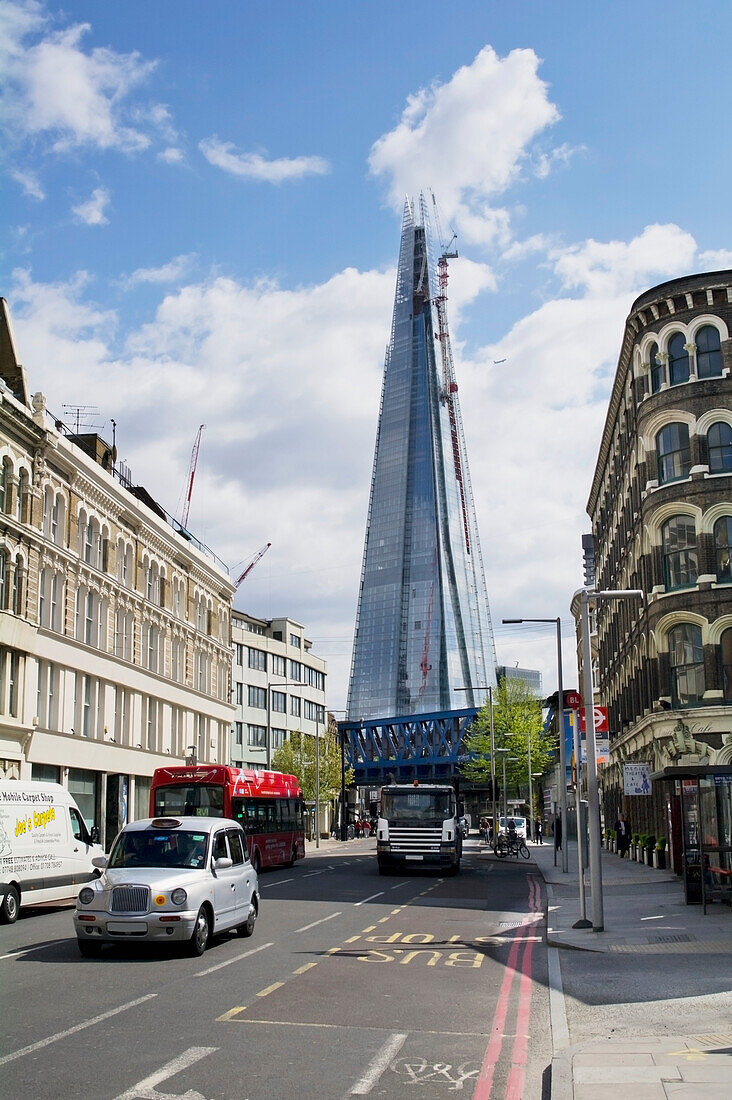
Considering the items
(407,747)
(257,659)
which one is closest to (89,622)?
(257,659)

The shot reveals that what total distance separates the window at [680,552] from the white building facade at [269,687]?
2190 inches

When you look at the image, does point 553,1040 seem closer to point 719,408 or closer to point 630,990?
point 630,990

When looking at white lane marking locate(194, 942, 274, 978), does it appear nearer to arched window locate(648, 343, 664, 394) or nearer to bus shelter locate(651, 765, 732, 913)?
bus shelter locate(651, 765, 732, 913)

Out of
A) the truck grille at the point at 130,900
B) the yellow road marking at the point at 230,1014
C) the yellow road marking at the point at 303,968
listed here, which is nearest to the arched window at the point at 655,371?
the yellow road marking at the point at 303,968

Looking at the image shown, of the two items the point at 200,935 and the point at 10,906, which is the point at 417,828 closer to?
the point at 10,906

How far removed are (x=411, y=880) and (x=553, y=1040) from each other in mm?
27706

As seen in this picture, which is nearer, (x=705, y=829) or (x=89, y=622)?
(x=705, y=829)

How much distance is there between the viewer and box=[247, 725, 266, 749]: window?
9881 cm

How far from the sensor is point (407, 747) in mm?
155375

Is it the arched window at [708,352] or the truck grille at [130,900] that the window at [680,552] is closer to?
the arched window at [708,352]

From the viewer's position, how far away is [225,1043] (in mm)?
10492

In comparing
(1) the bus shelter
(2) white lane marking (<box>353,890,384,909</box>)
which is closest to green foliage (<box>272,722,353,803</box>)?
(2) white lane marking (<box>353,890,384,909</box>)

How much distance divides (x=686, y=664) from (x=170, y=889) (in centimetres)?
2581

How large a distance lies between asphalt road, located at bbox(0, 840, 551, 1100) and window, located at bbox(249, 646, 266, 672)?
78.0m
